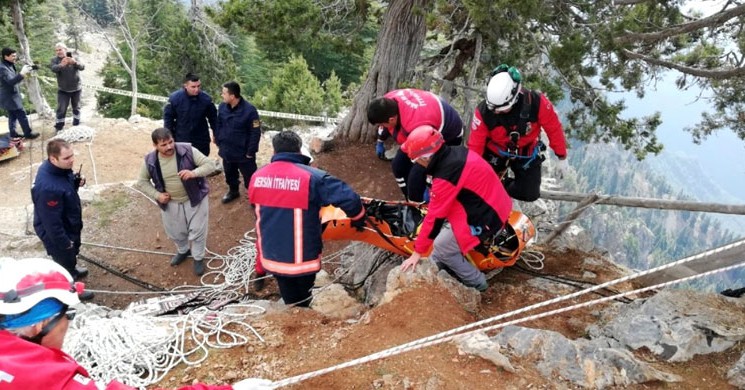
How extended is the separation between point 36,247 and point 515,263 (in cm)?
643

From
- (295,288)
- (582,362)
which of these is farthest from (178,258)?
(582,362)

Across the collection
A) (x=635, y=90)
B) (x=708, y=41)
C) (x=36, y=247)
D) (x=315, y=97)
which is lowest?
(x=36, y=247)

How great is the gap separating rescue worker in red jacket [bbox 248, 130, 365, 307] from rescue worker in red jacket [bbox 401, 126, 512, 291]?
2.11ft

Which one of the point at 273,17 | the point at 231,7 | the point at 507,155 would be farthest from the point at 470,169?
the point at 231,7

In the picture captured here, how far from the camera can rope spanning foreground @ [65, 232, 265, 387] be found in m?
3.23

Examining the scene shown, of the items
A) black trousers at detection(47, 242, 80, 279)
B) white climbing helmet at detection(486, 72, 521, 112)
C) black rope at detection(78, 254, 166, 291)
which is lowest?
black rope at detection(78, 254, 166, 291)

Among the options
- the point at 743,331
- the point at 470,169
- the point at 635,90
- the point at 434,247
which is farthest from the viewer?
the point at 635,90

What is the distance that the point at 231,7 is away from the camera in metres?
7.45

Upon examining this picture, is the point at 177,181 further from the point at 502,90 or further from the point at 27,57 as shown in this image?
the point at 27,57

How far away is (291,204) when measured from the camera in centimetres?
400

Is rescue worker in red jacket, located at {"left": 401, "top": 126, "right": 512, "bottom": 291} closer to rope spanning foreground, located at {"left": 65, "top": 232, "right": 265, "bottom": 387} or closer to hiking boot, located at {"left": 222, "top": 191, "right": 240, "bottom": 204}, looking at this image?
rope spanning foreground, located at {"left": 65, "top": 232, "right": 265, "bottom": 387}

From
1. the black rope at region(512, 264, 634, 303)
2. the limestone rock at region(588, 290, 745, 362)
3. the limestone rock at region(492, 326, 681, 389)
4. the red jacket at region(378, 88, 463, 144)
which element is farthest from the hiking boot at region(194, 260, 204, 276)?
the limestone rock at region(588, 290, 745, 362)

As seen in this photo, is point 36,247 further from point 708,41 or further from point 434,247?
point 708,41

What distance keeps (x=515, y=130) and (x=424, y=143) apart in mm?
1558
